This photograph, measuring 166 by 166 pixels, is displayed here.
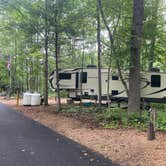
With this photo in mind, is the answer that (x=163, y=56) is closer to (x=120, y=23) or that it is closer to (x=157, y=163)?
(x=120, y=23)

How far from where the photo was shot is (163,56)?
21000 mm

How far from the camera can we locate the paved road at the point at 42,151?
6.07 meters

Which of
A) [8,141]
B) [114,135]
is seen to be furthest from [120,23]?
[8,141]

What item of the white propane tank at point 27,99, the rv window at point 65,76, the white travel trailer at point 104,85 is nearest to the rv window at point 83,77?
the white travel trailer at point 104,85

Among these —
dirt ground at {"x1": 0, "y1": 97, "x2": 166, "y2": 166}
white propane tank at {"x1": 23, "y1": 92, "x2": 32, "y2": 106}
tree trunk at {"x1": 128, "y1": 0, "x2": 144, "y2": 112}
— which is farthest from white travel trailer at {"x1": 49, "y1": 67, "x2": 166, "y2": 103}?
dirt ground at {"x1": 0, "y1": 97, "x2": 166, "y2": 166}

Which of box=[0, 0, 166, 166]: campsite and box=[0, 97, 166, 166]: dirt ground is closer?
box=[0, 97, 166, 166]: dirt ground

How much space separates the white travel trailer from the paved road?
10.6 meters

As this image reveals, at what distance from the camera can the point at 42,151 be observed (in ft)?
23.2

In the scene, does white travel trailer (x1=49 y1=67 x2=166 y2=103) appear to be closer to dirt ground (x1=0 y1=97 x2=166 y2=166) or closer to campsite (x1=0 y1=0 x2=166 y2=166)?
campsite (x1=0 y1=0 x2=166 y2=166)

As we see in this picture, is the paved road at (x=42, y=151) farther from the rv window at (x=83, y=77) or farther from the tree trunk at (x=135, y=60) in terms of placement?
the rv window at (x=83, y=77)

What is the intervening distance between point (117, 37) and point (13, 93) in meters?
28.6

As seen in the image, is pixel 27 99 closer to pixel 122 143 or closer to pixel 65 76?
pixel 65 76

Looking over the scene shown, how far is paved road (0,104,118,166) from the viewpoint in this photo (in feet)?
19.9

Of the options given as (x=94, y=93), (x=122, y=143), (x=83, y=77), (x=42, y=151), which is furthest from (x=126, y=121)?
(x=83, y=77)
